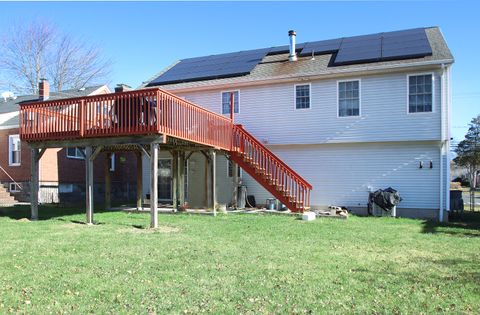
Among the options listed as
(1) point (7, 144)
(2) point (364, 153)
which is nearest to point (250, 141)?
(2) point (364, 153)

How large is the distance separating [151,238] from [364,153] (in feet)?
29.5

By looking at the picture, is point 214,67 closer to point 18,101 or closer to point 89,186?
point 89,186

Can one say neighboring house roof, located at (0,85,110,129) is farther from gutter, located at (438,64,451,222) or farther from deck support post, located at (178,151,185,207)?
gutter, located at (438,64,451,222)

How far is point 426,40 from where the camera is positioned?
15.3 m

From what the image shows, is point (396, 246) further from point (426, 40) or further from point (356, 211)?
point (426, 40)

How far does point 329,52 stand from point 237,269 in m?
12.9

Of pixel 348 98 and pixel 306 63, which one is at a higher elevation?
pixel 306 63

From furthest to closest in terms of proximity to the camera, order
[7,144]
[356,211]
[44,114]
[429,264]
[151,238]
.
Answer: [7,144] < [356,211] < [44,114] < [151,238] < [429,264]

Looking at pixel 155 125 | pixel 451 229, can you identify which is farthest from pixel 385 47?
pixel 155 125

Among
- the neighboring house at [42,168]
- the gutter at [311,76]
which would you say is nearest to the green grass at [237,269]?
the gutter at [311,76]

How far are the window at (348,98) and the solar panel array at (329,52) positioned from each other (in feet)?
2.76

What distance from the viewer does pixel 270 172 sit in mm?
14797

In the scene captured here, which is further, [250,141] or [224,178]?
[224,178]


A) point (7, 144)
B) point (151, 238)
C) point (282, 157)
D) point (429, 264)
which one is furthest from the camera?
point (7, 144)
